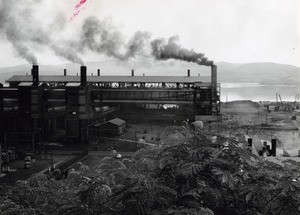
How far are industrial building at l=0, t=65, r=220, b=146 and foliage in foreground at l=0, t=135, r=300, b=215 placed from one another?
34892 millimetres

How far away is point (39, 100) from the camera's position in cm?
4441

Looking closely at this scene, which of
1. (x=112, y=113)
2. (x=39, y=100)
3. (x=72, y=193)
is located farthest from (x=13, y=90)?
(x=72, y=193)

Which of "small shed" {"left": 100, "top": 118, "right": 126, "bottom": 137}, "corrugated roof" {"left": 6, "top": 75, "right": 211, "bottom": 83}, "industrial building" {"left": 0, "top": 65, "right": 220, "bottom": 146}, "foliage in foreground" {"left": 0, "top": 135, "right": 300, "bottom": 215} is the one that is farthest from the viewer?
"corrugated roof" {"left": 6, "top": 75, "right": 211, "bottom": 83}

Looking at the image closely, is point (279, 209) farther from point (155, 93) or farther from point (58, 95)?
point (155, 93)

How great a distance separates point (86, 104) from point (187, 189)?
4236cm

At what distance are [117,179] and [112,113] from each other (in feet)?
169

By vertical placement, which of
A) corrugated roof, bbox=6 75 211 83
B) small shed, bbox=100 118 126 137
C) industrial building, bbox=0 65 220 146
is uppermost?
corrugated roof, bbox=6 75 211 83

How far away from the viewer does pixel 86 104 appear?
45938mm

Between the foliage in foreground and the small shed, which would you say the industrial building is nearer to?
the small shed

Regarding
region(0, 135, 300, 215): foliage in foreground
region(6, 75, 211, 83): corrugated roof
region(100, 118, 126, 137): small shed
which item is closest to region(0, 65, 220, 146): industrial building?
region(6, 75, 211, 83): corrugated roof

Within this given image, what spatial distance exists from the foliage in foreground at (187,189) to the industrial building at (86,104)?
1374 inches

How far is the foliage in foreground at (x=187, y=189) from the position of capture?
4.02 metres

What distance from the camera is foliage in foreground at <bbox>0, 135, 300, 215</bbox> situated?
402 cm

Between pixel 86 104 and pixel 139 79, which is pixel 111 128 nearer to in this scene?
pixel 86 104
